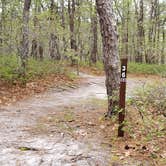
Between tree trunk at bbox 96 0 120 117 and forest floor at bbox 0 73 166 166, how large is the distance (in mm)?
471

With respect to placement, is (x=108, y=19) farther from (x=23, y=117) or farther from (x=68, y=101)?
(x=68, y=101)

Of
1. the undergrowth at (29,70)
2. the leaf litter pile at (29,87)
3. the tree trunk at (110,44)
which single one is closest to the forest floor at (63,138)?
the tree trunk at (110,44)

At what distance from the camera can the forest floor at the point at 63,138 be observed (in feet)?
14.2

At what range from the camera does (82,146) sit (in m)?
4.93

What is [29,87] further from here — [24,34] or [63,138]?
[63,138]

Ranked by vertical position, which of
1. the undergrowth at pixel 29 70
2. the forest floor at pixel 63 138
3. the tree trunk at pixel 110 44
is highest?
the tree trunk at pixel 110 44

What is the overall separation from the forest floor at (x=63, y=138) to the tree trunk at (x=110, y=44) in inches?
18.5

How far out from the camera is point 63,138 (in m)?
5.40

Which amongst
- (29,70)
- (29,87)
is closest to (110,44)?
(29,87)

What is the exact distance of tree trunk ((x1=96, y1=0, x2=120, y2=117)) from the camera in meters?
6.35

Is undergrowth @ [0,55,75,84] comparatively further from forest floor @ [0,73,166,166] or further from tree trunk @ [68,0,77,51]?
tree trunk @ [68,0,77,51]

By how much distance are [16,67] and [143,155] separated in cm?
885

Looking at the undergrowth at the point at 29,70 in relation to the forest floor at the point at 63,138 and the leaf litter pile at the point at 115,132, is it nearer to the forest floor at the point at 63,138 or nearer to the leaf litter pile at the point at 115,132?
the forest floor at the point at 63,138

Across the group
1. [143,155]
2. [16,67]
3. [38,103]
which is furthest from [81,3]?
[143,155]
